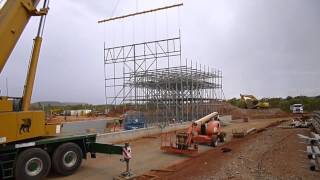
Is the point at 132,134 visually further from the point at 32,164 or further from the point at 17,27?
the point at 17,27

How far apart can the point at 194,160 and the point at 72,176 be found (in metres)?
4.70

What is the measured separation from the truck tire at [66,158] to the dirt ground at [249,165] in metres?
2.64

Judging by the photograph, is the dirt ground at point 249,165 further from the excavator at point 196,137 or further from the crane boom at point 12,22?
the crane boom at point 12,22

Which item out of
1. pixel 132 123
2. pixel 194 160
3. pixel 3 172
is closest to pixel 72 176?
pixel 3 172

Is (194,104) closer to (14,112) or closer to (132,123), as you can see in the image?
(132,123)

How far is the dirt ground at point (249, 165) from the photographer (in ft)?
34.1

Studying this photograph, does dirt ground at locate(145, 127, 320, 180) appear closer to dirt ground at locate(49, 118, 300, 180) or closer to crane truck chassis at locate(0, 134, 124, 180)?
dirt ground at locate(49, 118, 300, 180)

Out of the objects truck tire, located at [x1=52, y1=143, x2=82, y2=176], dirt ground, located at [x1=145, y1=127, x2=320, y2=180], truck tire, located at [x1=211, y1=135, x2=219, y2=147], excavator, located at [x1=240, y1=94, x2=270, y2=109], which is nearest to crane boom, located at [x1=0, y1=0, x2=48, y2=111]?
truck tire, located at [x1=52, y1=143, x2=82, y2=176]

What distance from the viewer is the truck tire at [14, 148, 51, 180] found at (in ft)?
31.5

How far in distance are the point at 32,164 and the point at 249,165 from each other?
274 inches

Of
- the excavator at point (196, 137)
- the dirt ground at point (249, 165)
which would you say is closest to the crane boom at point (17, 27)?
the dirt ground at point (249, 165)

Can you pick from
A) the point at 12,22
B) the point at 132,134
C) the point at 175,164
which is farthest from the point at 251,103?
the point at 12,22

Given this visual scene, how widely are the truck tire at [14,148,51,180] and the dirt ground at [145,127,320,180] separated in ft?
11.1

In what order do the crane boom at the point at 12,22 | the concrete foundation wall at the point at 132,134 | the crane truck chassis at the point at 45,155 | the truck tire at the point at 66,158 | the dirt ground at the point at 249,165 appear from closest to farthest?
the crane boom at the point at 12,22 → the crane truck chassis at the point at 45,155 → the dirt ground at the point at 249,165 → the truck tire at the point at 66,158 → the concrete foundation wall at the point at 132,134
